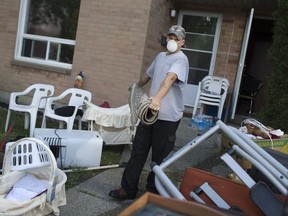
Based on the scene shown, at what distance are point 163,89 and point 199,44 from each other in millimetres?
5610

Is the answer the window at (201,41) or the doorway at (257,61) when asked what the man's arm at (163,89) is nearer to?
the window at (201,41)

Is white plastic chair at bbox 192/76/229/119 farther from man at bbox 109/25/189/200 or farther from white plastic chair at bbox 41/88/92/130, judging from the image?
man at bbox 109/25/189/200

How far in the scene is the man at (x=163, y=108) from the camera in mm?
3623

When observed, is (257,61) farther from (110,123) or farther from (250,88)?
(110,123)

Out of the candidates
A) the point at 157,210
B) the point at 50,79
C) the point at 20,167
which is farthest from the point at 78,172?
the point at 50,79

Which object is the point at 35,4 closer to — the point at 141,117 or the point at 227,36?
the point at 227,36

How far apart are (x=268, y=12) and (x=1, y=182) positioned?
6.81 metres

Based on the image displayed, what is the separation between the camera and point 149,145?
3969 millimetres

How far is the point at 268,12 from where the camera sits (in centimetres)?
821

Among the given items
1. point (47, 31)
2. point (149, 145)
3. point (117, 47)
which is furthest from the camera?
point (47, 31)

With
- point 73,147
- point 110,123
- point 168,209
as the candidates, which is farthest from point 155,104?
point 110,123

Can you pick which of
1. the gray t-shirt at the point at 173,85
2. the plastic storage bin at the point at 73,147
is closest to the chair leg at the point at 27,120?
the plastic storage bin at the point at 73,147

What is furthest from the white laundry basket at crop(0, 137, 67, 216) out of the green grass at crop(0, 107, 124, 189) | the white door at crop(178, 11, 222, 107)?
the white door at crop(178, 11, 222, 107)

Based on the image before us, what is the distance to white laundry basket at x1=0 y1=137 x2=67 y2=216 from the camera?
2898mm
